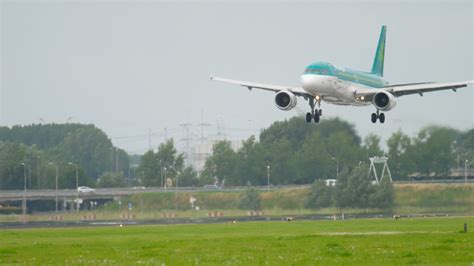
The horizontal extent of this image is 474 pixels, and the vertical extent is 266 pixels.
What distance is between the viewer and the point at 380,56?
116500 mm

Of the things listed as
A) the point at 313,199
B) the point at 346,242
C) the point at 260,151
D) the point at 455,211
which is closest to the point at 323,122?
the point at 313,199

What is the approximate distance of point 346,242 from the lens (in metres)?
73.6

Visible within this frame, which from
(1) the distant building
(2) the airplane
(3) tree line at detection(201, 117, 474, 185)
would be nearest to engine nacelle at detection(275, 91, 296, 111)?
(2) the airplane

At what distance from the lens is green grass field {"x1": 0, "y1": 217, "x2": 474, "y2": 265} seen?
6138 cm

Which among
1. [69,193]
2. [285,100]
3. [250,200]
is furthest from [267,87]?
[69,193]

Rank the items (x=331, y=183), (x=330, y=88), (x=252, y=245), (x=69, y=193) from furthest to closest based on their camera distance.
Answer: (x=69, y=193), (x=331, y=183), (x=330, y=88), (x=252, y=245)

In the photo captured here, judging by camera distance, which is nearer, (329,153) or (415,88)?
(415,88)

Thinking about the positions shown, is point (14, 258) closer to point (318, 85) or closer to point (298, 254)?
point (298, 254)

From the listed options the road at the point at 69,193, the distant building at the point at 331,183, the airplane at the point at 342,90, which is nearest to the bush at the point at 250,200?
the road at the point at 69,193

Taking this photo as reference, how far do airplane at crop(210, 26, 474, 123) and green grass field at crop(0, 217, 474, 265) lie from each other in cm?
917

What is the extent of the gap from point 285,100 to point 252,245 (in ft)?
86.5

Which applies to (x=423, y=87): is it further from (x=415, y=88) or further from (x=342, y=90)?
(x=342, y=90)

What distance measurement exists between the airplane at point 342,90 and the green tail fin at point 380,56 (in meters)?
11.6

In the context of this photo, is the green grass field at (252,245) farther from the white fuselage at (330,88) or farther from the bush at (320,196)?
the bush at (320,196)
